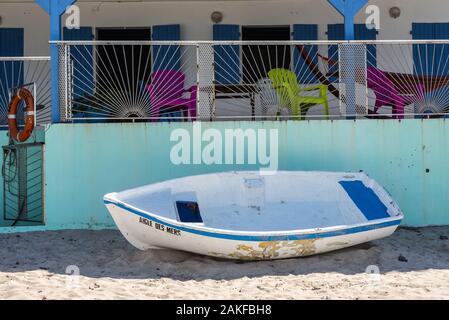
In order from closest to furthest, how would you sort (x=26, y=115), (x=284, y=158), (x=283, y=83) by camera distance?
(x=284, y=158)
(x=26, y=115)
(x=283, y=83)

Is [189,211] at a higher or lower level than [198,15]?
lower

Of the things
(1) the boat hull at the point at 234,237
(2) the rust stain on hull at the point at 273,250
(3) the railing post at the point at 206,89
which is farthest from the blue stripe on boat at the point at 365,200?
(3) the railing post at the point at 206,89

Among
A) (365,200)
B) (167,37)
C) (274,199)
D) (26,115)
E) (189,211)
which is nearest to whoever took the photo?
(189,211)

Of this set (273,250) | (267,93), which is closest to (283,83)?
(267,93)

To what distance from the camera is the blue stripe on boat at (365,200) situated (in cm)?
696

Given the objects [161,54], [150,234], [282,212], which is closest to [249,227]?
[282,212]

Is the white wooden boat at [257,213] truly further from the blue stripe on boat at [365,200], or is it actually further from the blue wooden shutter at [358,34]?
the blue wooden shutter at [358,34]

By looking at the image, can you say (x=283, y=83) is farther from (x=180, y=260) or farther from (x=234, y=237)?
(x=180, y=260)

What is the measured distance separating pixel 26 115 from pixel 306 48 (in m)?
5.39

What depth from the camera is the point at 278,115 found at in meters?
8.41

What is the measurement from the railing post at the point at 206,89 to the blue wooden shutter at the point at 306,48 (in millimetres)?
3103

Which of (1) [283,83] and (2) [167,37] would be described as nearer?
(1) [283,83]

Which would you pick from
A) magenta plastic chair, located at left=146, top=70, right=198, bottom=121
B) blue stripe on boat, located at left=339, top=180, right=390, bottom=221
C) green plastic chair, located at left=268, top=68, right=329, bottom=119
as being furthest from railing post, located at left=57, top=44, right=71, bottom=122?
blue stripe on boat, located at left=339, top=180, right=390, bottom=221

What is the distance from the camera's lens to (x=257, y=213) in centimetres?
745
